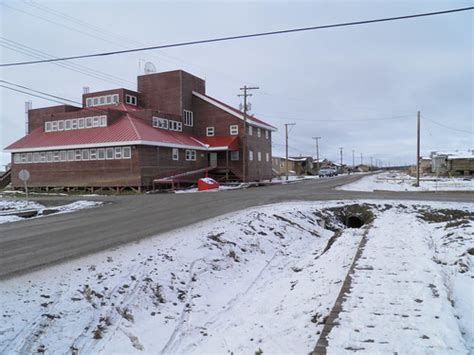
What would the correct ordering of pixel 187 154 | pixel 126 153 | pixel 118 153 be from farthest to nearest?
1. pixel 187 154
2. pixel 118 153
3. pixel 126 153

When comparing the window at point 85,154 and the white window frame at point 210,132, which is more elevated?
the white window frame at point 210,132

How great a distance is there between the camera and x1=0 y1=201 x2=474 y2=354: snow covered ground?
489 cm

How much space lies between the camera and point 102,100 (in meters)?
45.2

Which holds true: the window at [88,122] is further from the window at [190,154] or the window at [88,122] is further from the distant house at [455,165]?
the distant house at [455,165]

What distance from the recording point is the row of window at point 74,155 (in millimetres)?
32844

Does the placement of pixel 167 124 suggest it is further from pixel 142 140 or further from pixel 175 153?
pixel 142 140

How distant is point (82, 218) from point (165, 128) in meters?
25.3

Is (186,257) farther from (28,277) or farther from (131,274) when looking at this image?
(28,277)

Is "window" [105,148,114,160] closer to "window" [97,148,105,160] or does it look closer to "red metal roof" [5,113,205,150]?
"window" [97,148,105,160]

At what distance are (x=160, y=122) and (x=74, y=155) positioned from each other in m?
8.97

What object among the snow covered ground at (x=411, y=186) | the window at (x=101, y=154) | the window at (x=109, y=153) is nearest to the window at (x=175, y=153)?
the window at (x=109, y=153)

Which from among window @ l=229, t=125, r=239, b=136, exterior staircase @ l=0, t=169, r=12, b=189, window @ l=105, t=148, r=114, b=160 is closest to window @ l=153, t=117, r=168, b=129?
window @ l=105, t=148, r=114, b=160

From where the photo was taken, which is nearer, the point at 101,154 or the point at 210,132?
the point at 101,154

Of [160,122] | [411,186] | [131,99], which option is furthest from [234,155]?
[411,186]
